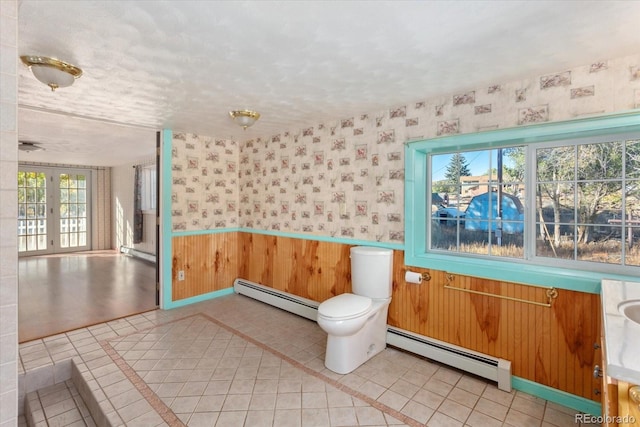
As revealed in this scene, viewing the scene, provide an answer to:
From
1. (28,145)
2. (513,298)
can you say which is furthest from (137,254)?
(513,298)

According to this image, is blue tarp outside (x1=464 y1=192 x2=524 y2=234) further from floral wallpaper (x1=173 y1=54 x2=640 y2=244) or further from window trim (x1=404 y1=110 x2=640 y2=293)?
floral wallpaper (x1=173 y1=54 x2=640 y2=244)

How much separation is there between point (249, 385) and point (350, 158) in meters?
2.08

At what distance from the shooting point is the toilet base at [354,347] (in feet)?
7.46

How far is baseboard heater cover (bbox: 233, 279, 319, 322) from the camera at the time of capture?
3.26 metres

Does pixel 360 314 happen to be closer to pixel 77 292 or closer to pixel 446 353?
pixel 446 353

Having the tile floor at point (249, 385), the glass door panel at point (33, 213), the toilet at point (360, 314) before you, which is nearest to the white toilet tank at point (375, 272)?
the toilet at point (360, 314)

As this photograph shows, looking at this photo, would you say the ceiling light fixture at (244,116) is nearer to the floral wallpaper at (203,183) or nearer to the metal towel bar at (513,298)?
the floral wallpaper at (203,183)

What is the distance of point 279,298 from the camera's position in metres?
3.53

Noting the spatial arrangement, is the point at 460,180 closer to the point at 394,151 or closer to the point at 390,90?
the point at 394,151

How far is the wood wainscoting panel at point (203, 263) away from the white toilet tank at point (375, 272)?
2.16m

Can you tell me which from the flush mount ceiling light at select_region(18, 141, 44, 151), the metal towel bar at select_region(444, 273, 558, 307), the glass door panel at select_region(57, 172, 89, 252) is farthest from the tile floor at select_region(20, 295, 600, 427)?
the glass door panel at select_region(57, 172, 89, 252)

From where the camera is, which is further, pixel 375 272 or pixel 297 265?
pixel 297 265

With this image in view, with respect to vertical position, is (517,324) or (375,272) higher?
(375,272)

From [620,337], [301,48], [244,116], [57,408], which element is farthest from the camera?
[244,116]
